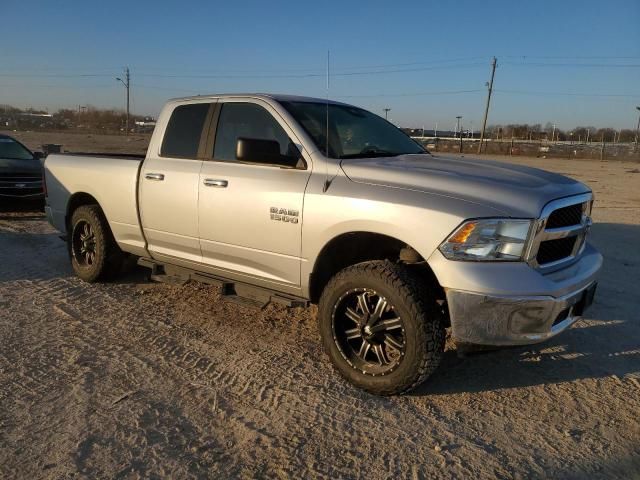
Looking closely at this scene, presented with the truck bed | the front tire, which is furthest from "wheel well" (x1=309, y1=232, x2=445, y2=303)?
the truck bed

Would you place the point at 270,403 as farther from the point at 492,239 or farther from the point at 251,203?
the point at 492,239

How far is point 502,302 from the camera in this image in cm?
290

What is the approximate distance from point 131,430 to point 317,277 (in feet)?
5.09

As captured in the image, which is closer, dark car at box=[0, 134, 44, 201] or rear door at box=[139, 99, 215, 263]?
rear door at box=[139, 99, 215, 263]

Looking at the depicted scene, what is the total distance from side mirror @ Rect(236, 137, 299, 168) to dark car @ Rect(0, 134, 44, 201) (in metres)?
7.91

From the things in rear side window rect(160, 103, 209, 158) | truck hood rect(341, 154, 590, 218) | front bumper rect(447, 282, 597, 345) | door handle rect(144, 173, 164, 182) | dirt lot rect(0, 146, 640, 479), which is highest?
rear side window rect(160, 103, 209, 158)

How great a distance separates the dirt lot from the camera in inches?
105

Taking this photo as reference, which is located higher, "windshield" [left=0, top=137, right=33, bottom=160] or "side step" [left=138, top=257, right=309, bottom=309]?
"windshield" [left=0, top=137, right=33, bottom=160]

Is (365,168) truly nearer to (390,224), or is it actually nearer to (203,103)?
(390,224)

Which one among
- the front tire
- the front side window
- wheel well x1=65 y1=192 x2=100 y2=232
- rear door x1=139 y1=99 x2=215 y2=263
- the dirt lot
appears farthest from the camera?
wheel well x1=65 y1=192 x2=100 y2=232

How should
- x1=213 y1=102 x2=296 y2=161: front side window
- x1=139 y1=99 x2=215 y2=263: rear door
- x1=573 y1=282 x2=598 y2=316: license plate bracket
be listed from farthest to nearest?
x1=139 y1=99 x2=215 y2=263: rear door
x1=213 y1=102 x2=296 y2=161: front side window
x1=573 y1=282 x2=598 y2=316: license plate bracket

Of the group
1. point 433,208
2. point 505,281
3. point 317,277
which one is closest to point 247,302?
point 317,277

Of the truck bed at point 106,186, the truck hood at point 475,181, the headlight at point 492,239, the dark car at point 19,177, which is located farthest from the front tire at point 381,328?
the dark car at point 19,177

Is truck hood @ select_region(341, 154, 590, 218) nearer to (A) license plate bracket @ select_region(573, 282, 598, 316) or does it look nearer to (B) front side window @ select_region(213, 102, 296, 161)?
(A) license plate bracket @ select_region(573, 282, 598, 316)
